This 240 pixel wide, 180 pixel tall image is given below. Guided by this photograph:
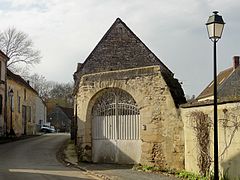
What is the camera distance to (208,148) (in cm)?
1402

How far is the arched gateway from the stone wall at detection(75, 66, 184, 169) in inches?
16.9

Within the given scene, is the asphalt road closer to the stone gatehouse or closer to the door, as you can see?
the stone gatehouse

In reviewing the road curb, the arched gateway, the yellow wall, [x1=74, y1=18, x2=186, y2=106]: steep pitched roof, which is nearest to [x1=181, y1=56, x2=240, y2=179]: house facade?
the arched gateway

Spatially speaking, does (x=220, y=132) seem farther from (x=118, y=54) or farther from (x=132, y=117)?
(x=118, y=54)

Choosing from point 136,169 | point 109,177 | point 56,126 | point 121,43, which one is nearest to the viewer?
point 109,177

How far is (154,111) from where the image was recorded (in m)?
17.3

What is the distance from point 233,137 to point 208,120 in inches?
62.7

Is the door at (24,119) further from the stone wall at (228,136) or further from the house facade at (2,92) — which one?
the stone wall at (228,136)

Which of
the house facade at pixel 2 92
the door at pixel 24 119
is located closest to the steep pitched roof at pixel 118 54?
the house facade at pixel 2 92

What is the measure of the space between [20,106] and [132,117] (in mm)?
30414

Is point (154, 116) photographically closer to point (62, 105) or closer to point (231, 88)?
point (231, 88)

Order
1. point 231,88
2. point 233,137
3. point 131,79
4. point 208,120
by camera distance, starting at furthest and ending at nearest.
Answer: point 231,88 < point 131,79 < point 208,120 < point 233,137

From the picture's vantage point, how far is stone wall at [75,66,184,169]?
16484 mm

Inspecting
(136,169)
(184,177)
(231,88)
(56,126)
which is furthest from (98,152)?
(56,126)
